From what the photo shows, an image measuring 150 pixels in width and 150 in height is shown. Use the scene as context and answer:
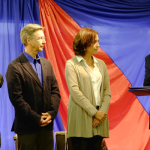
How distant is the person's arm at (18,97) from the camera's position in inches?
86.7

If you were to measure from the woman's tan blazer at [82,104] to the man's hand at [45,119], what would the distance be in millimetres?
204

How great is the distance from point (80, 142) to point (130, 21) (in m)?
2.47

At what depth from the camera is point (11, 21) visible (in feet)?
11.8

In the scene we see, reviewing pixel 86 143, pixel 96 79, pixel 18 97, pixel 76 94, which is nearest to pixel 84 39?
pixel 96 79

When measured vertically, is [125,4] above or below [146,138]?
above

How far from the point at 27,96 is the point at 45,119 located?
0.94 ft

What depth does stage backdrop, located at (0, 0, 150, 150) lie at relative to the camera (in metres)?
3.57

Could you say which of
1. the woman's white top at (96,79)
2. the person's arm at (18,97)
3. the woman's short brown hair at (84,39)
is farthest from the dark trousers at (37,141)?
the woman's short brown hair at (84,39)

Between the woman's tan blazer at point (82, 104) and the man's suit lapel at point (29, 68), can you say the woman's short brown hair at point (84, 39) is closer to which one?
the woman's tan blazer at point (82, 104)

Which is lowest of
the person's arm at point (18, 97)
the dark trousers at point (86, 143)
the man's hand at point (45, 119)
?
the dark trousers at point (86, 143)

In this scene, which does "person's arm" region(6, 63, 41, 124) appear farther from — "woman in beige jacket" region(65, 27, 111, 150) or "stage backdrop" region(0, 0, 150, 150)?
"stage backdrop" region(0, 0, 150, 150)

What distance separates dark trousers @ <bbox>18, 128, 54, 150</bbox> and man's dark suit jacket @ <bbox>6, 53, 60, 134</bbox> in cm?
5

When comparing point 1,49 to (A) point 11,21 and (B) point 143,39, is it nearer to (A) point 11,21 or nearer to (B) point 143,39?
(A) point 11,21

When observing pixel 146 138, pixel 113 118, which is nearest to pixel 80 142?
pixel 113 118
